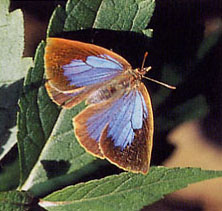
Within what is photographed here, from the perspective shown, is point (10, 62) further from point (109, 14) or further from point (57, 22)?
point (109, 14)

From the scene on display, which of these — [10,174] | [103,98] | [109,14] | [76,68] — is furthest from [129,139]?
[10,174]

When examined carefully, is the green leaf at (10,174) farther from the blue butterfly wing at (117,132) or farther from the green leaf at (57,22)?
the green leaf at (57,22)

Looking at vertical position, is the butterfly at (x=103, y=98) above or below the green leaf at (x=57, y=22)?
below

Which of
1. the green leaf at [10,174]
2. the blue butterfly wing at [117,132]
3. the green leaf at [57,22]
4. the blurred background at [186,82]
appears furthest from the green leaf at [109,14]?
the green leaf at [10,174]

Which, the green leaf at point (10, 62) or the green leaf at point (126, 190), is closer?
the green leaf at point (126, 190)

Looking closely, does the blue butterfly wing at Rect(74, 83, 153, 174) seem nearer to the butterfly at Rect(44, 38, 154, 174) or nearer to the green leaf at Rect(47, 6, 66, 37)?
the butterfly at Rect(44, 38, 154, 174)

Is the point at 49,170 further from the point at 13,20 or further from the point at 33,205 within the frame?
the point at 13,20

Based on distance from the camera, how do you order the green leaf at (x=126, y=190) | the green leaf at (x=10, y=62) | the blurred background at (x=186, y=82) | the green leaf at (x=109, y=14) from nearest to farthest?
the green leaf at (x=126, y=190) < the green leaf at (x=109, y=14) < the green leaf at (x=10, y=62) < the blurred background at (x=186, y=82)

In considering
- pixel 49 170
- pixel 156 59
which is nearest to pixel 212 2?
pixel 156 59
